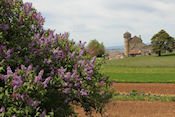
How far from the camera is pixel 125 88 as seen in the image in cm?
2183

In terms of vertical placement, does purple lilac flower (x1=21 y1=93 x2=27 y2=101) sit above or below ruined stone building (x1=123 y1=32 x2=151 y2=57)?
below

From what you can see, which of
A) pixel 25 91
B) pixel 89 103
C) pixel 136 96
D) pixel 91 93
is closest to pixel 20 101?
pixel 25 91

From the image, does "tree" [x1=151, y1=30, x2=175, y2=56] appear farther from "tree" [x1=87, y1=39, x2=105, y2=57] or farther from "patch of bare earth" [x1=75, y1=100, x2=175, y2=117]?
"patch of bare earth" [x1=75, y1=100, x2=175, y2=117]

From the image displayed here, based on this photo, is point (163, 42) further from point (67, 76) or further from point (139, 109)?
point (67, 76)

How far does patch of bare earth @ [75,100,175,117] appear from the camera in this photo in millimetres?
12762

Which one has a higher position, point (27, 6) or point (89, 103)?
point (27, 6)

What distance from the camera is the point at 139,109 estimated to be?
13.9 meters

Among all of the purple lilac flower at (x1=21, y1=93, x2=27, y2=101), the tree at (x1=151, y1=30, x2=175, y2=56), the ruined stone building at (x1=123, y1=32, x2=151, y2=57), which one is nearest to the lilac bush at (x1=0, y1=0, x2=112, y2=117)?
the purple lilac flower at (x1=21, y1=93, x2=27, y2=101)

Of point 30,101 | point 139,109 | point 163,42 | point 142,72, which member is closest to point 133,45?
point 163,42

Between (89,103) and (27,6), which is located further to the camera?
(89,103)

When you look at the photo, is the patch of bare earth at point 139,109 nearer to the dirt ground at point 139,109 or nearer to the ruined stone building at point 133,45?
the dirt ground at point 139,109

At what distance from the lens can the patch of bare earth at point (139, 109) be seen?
12.8 m

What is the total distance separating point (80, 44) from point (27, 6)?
2.25 m

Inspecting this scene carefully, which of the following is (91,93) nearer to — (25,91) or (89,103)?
(89,103)
